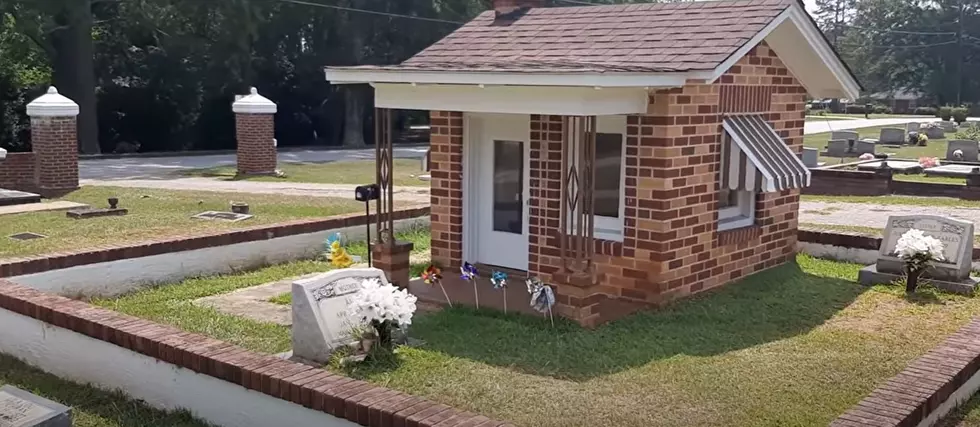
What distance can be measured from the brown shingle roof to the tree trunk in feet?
74.6

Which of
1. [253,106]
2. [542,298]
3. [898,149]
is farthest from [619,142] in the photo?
[898,149]

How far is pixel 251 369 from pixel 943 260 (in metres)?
7.45

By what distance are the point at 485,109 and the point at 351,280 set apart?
2.28m

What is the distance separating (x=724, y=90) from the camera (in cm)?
948

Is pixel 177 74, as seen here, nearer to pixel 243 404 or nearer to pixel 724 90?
pixel 724 90

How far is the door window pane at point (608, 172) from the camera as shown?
30.2 feet

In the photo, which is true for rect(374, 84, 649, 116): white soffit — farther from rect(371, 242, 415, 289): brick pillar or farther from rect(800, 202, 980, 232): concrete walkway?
rect(800, 202, 980, 232): concrete walkway

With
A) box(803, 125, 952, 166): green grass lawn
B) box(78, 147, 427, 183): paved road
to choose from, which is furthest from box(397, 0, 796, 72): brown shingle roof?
box(803, 125, 952, 166): green grass lawn

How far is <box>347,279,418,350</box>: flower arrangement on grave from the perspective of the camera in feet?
21.8

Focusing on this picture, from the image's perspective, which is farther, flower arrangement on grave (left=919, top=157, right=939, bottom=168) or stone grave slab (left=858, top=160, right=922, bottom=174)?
flower arrangement on grave (left=919, top=157, right=939, bottom=168)

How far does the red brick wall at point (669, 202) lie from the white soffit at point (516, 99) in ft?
1.50

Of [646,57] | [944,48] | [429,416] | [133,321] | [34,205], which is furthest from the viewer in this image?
[944,48]

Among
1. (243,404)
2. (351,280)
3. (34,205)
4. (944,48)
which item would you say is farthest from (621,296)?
(944,48)

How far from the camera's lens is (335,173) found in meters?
25.3
